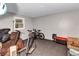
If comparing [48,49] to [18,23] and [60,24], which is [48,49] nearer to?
[60,24]

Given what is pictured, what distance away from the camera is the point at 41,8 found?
113 centimetres

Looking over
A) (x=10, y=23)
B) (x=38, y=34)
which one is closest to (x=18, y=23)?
(x=10, y=23)

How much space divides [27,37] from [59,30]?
0.34 m

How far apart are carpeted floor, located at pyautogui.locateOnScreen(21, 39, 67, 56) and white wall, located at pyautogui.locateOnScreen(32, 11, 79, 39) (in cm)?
8

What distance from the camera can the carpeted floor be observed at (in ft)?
3.63

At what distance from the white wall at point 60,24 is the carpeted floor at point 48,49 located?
0.25 ft

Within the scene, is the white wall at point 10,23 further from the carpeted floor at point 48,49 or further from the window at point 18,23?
the carpeted floor at point 48,49

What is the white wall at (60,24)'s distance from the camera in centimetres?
110

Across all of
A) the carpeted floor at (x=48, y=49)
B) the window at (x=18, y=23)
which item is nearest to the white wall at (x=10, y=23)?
the window at (x=18, y=23)

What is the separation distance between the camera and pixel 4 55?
1.13m

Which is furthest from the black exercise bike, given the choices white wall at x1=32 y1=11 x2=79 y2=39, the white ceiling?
the white ceiling

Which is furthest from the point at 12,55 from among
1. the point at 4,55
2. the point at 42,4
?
the point at 42,4

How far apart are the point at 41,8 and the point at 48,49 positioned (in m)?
0.43

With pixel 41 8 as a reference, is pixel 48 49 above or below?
below
